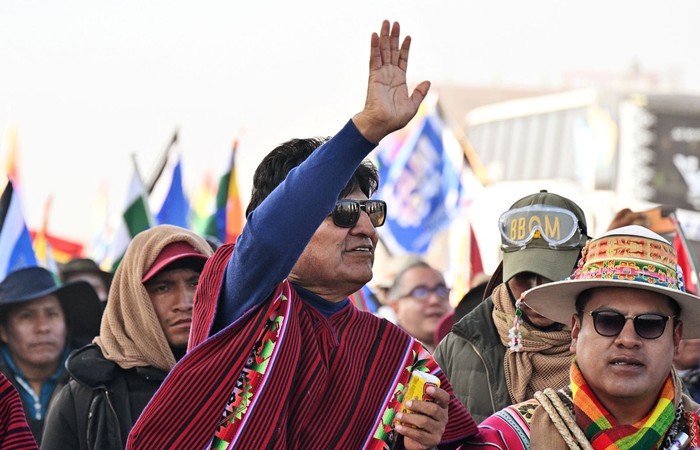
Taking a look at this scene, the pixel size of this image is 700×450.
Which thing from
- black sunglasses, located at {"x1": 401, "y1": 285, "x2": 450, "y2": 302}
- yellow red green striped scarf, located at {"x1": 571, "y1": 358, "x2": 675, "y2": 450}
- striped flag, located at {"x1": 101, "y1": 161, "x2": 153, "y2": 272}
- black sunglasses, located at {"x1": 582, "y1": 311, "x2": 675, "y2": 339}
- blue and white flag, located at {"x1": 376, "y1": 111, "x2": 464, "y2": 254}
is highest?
blue and white flag, located at {"x1": 376, "y1": 111, "x2": 464, "y2": 254}

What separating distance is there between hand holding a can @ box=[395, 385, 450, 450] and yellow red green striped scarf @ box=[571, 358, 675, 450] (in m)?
0.36

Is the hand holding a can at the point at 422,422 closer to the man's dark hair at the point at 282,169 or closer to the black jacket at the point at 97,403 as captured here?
the man's dark hair at the point at 282,169

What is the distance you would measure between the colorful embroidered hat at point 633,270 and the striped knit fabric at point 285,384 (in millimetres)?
456

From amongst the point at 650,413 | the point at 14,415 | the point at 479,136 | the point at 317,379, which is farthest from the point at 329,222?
the point at 479,136

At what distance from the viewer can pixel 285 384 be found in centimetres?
353

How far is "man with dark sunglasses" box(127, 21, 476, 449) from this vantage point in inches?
136

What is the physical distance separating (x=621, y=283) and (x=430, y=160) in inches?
424

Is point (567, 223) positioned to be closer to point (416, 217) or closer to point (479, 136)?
point (416, 217)

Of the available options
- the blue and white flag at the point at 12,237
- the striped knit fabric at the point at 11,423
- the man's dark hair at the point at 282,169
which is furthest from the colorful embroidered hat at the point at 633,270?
the blue and white flag at the point at 12,237

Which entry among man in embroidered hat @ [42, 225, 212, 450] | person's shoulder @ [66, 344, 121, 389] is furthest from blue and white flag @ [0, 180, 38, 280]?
person's shoulder @ [66, 344, 121, 389]

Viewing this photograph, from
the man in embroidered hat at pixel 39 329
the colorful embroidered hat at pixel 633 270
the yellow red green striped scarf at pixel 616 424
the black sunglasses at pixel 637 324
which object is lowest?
the man in embroidered hat at pixel 39 329

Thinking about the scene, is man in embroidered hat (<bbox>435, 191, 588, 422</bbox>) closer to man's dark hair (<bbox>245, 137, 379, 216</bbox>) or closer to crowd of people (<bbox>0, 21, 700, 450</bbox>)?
crowd of people (<bbox>0, 21, 700, 450</bbox>)

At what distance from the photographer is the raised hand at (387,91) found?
346cm

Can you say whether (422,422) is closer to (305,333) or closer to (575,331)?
(305,333)
